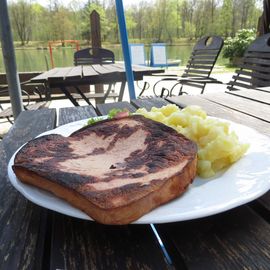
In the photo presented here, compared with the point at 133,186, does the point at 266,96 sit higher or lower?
lower

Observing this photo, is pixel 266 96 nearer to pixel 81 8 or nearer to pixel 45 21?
pixel 81 8

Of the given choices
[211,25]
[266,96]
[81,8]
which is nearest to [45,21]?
[81,8]

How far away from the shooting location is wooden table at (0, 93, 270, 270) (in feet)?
1.47

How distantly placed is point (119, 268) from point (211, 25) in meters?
26.0

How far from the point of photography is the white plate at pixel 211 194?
0.46 metres

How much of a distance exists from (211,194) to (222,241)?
8cm

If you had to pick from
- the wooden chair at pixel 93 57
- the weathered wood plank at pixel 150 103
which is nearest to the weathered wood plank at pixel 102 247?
the weathered wood plank at pixel 150 103

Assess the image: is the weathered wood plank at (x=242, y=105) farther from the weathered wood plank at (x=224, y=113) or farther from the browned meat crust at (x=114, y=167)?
the browned meat crust at (x=114, y=167)

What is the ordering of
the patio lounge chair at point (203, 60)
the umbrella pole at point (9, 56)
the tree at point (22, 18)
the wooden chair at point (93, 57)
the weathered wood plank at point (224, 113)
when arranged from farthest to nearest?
1. the tree at point (22, 18)
2. the wooden chair at point (93, 57)
3. the patio lounge chair at point (203, 60)
4. the umbrella pole at point (9, 56)
5. the weathered wood plank at point (224, 113)

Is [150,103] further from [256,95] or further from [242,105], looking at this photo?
[256,95]

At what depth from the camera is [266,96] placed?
1.69 m

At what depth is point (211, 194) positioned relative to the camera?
53 cm

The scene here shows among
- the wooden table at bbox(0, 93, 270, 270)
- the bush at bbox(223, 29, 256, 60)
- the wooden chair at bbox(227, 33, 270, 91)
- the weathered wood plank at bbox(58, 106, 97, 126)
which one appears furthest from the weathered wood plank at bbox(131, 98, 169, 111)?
the bush at bbox(223, 29, 256, 60)

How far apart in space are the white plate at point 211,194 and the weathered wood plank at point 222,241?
0.06 m
